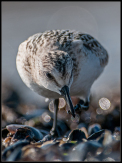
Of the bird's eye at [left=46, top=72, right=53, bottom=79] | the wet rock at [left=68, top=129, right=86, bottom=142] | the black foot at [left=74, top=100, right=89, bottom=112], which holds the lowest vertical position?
the wet rock at [left=68, top=129, right=86, bottom=142]

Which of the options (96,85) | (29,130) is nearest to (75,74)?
(29,130)

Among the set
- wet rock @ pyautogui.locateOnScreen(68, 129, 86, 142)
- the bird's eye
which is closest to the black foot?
wet rock @ pyautogui.locateOnScreen(68, 129, 86, 142)

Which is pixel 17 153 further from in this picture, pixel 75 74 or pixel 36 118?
pixel 36 118

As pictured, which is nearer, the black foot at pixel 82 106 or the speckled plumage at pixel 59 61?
the speckled plumage at pixel 59 61

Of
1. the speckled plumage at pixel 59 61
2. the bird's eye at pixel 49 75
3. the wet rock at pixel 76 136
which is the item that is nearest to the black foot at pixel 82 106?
the speckled plumage at pixel 59 61

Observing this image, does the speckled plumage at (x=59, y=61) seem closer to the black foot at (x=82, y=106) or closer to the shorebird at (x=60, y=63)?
the shorebird at (x=60, y=63)

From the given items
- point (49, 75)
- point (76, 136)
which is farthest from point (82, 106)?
point (49, 75)

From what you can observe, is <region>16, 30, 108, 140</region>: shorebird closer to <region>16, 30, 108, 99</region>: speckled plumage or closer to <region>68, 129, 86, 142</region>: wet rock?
<region>16, 30, 108, 99</region>: speckled plumage

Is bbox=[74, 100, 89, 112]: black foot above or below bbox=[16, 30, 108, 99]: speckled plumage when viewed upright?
below
